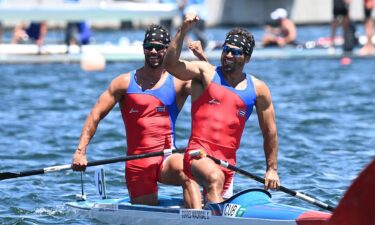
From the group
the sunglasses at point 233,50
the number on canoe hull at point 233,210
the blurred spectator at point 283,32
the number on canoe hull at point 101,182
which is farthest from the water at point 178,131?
the sunglasses at point 233,50

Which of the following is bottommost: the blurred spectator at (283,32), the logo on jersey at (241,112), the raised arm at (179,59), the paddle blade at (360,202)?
the blurred spectator at (283,32)

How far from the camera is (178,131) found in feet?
57.2

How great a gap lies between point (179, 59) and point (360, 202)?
2.80 metres

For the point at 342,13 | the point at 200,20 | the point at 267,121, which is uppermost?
the point at 267,121

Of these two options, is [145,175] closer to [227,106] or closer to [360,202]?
[227,106]

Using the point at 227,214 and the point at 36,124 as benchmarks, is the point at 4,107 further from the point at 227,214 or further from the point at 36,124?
the point at 227,214

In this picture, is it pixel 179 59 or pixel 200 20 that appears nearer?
pixel 179 59

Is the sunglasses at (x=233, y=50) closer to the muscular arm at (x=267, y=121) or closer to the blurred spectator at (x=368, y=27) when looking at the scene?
the muscular arm at (x=267, y=121)

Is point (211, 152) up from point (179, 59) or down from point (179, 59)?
down

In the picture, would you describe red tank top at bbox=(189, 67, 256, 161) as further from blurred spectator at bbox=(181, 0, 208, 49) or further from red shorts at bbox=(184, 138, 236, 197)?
blurred spectator at bbox=(181, 0, 208, 49)

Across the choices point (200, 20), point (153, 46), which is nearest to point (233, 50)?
point (153, 46)

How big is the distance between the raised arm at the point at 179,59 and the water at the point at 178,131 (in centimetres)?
189

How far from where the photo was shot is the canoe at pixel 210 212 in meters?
9.02

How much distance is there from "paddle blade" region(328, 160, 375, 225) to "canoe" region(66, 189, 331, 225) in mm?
1238
